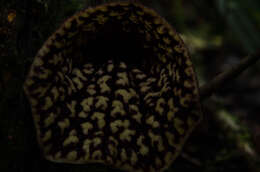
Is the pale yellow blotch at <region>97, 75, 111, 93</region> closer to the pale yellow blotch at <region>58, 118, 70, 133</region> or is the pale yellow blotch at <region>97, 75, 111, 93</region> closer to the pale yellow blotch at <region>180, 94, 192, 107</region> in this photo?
the pale yellow blotch at <region>58, 118, 70, 133</region>

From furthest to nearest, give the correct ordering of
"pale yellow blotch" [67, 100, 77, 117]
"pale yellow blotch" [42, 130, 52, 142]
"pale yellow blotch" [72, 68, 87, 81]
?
"pale yellow blotch" [72, 68, 87, 81] → "pale yellow blotch" [67, 100, 77, 117] → "pale yellow blotch" [42, 130, 52, 142]

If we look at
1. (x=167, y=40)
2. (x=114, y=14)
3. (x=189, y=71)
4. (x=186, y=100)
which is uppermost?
(x=114, y=14)

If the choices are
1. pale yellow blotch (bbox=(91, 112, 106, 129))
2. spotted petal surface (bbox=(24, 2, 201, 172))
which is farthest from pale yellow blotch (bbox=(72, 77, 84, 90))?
pale yellow blotch (bbox=(91, 112, 106, 129))

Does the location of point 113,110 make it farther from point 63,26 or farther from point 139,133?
point 63,26

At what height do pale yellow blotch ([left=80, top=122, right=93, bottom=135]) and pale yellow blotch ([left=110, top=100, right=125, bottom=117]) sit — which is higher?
pale yellow blotch ([left=110, top=100, right=125, bottom=117])

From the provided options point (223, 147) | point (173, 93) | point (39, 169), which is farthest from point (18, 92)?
point (223, 147)

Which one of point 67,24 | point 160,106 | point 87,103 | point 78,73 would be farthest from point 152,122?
point 67,24

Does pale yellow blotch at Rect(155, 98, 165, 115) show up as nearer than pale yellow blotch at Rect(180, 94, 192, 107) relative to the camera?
No

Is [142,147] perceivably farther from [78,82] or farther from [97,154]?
[78,82]
